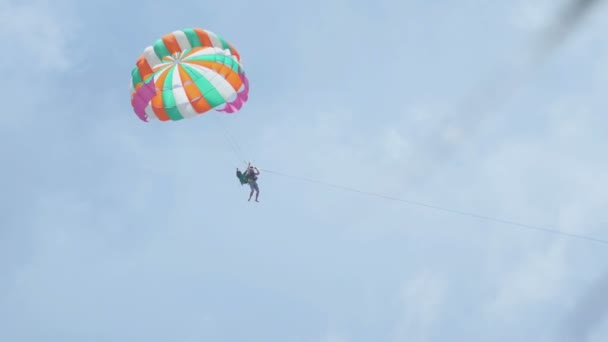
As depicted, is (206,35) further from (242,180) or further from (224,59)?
(242,180)

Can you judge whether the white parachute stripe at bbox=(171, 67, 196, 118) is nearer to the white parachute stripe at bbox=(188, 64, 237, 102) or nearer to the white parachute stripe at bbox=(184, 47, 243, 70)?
the white parachute stripe at bbox=(188, 64, 237, 102)

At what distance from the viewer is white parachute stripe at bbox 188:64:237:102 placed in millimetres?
79312

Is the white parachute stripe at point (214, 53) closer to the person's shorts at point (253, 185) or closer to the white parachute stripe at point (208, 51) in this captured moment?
the white parachute stripe at point (208, 51)

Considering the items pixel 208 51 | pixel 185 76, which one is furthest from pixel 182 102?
pixel 208 51

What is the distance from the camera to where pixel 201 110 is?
79.1 meters

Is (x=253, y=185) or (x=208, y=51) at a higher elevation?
(x=208, y=51)

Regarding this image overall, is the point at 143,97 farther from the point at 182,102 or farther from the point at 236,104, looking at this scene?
the point at 236,104

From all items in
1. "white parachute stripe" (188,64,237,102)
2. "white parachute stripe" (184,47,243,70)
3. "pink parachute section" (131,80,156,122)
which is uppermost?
"white parachute stripe" (184,47,243,70)

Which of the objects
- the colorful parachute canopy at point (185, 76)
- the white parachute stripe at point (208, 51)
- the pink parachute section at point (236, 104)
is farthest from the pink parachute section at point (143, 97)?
the pink parachute section at point (236, 104)

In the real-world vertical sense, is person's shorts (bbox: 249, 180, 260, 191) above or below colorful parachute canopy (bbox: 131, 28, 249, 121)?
below

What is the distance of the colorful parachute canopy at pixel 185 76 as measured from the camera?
79188mm

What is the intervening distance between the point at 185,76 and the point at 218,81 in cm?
174

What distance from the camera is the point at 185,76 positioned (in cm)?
7962

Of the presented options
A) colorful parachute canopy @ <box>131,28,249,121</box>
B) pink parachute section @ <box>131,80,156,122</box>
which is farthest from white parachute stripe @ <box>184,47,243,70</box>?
pink parachute section @ <box>131,80,156,122</box>
